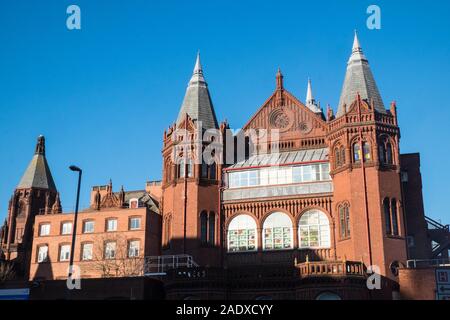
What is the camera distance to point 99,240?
7038 centimetres

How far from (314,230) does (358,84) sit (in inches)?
576

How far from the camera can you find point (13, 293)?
52.0 m

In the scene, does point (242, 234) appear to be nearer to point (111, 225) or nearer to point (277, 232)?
point (277, 232)

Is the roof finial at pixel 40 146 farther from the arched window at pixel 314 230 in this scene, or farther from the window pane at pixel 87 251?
the arched window at pixel 314 230

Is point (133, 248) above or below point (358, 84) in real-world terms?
below

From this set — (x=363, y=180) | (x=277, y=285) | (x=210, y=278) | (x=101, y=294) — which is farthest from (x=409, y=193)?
(x=101, y=294)

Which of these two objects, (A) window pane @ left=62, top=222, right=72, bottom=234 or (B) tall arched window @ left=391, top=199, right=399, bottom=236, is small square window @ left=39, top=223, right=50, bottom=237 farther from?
(B) tall arched window @ left=391, top=199, right=399, bottom=236

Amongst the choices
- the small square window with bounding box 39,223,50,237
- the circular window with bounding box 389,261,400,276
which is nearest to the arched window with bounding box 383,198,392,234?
the circular window with bounding box 389,261,400,276

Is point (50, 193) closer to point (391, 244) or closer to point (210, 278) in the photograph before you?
point (210, 278)

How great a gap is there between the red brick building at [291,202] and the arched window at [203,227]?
0.09 metres

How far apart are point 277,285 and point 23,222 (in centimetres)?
5679

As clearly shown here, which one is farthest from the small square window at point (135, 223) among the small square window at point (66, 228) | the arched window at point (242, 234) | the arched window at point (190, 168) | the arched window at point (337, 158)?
the arched window at point (337, 158)

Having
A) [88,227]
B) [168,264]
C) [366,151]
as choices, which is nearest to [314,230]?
[366,151]
